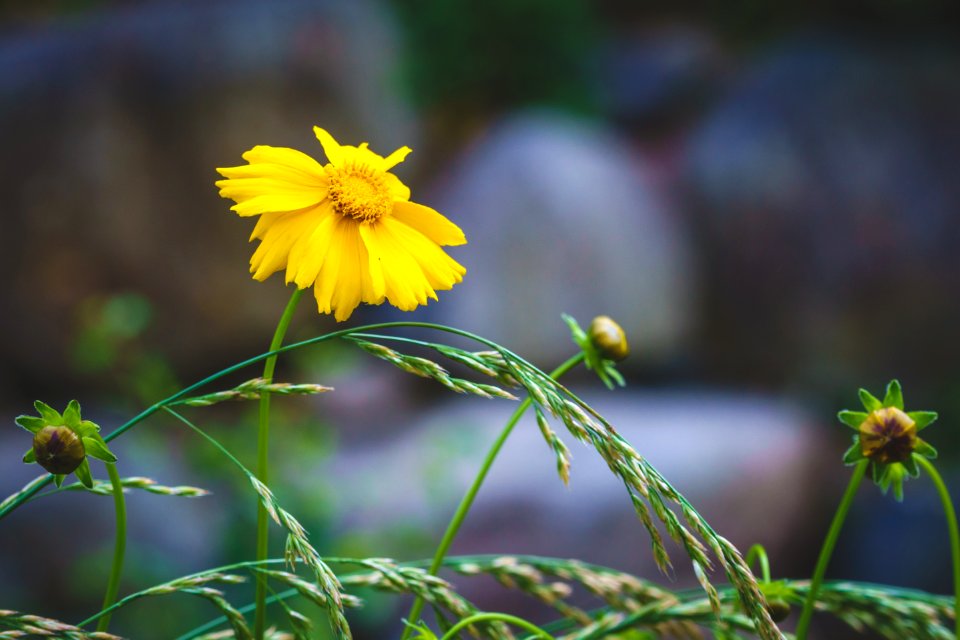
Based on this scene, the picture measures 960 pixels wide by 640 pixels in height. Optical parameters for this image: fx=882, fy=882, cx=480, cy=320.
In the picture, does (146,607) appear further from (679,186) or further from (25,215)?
(679,186)

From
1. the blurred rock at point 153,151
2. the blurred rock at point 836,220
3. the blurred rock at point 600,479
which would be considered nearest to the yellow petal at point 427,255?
the blurred rock at point 600,479

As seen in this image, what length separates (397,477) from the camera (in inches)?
64.7

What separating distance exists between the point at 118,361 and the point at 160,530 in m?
0.37

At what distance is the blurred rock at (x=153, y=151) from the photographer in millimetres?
1687

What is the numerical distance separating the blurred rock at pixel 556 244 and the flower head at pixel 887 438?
164 cm

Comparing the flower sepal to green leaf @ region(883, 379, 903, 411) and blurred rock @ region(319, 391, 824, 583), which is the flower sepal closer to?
green leaf @ region(883, 379, 903, 411)

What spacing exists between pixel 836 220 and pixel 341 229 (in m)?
2.01

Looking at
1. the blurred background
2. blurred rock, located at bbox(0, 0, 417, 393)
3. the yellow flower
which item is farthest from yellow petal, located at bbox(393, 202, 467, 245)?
blurred rock, located at bbox(0, 0, 417, 393)

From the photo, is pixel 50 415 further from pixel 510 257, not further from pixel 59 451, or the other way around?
pixel 510 257

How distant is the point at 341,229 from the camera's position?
25 centimetres

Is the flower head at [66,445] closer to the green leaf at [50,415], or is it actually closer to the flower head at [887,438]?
the green leaf at [50,415]

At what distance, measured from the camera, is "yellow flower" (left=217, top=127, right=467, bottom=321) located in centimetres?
24

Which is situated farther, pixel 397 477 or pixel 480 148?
pixel 480 148

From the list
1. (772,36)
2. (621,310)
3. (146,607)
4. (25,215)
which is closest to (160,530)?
(146,607)
